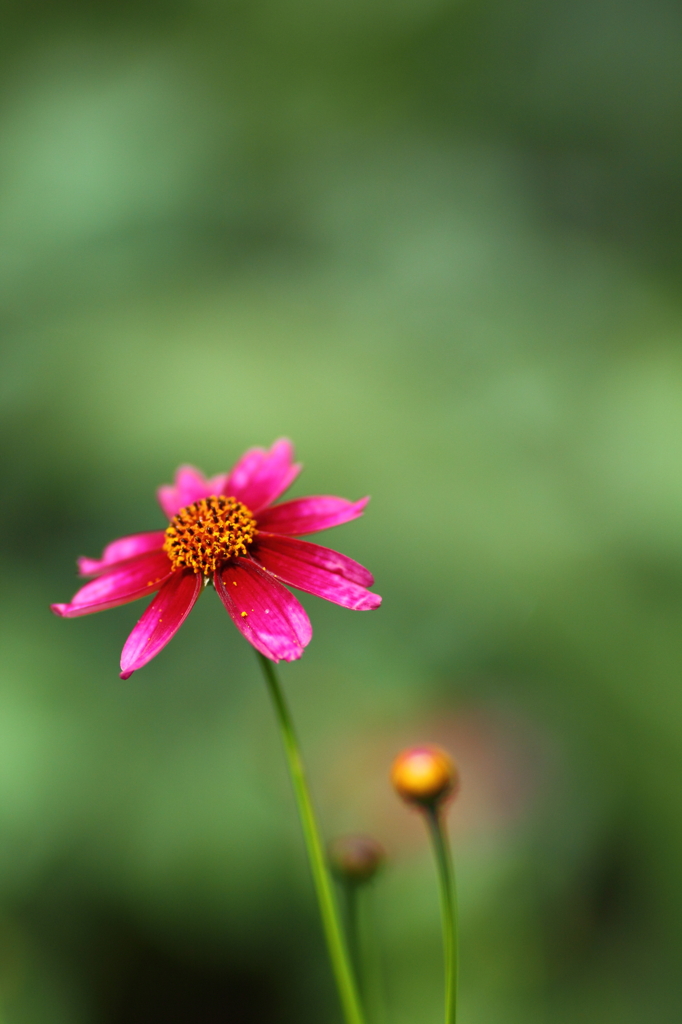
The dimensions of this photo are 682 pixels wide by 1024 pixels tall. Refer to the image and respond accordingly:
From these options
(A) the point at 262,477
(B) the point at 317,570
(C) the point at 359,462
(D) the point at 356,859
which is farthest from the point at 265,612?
(C) the point at 359,462

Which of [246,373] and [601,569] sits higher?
[246,373]

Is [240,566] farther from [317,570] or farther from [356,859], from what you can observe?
[356,859]

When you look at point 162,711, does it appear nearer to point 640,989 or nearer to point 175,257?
point 640,989

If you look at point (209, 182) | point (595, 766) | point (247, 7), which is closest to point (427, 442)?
point (595, 766)

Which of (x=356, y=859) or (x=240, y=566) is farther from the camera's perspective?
(x=356, y=859)

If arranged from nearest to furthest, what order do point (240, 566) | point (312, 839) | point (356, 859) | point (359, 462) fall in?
point (312, 839), point (240, 566), point (356, 859), point (359, 462)

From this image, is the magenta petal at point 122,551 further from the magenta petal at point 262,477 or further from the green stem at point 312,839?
the green stem at point 312,839

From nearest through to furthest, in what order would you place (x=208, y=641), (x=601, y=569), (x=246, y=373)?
(x=208, y=641) < (x=601, y=569) < (x=246, y=373)
